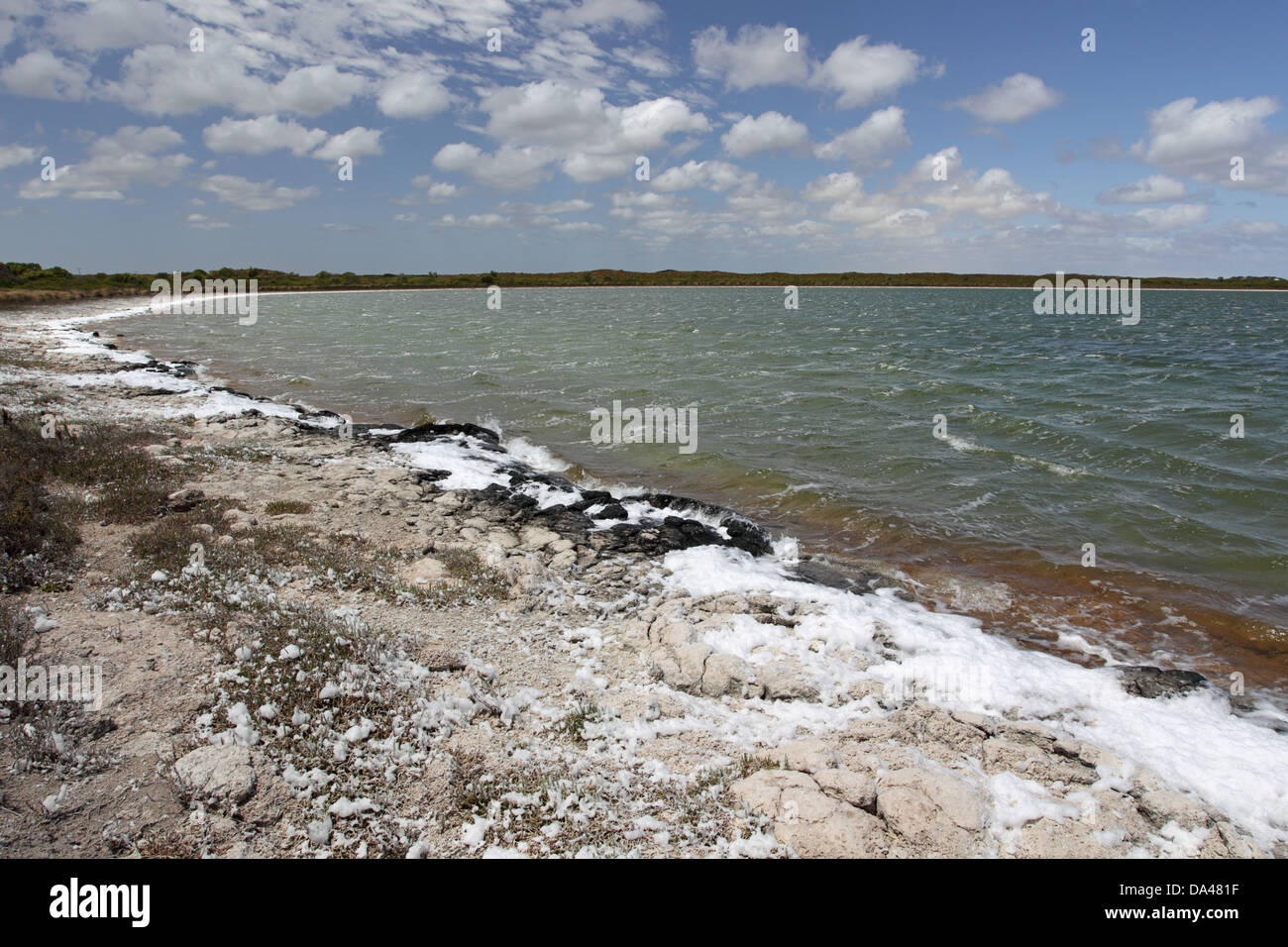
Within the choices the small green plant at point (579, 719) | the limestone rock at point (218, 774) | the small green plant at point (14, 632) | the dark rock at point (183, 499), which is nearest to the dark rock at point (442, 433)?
the dark rock at point (183, 499)

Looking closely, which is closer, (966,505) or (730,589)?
(730,589)

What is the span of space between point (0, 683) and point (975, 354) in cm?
4198

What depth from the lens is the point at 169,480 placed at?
1069 centimetres

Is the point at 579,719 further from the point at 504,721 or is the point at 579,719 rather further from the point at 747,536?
the point at 747,536

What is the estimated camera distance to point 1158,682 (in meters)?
7.16

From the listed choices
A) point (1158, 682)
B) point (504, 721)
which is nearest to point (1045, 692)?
point (1158, 682)

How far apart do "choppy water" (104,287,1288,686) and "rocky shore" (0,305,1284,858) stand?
2.55m

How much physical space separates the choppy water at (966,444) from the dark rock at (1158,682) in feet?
3.16

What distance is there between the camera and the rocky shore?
14.0ft

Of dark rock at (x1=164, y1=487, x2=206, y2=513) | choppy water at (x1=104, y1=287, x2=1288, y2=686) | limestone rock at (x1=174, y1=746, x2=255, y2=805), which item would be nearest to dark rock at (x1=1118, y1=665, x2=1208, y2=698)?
choppy water at (x1=104, y1=287, x2=1288, y2=686)

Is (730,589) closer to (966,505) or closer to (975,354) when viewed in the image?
(966,505)

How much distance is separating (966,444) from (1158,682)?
1204 centimetres

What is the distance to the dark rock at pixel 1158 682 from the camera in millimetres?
6984
